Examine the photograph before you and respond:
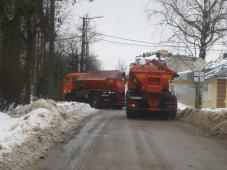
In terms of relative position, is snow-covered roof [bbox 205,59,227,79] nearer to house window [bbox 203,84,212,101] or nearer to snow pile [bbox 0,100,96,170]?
house window [bbox 203,84,212,101]

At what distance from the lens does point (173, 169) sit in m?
11.4

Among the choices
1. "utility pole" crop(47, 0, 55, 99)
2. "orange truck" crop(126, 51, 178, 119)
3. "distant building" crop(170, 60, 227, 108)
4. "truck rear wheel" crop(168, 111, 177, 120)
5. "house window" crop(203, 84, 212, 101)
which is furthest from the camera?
"house window" crop(203, 84, 212, 101)

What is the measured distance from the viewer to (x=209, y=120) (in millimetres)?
21812

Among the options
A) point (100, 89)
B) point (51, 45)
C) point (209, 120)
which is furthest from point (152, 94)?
point (100, 89)

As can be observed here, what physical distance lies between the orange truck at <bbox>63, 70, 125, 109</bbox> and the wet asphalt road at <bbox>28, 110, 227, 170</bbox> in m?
21.7

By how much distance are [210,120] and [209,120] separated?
0.16 m

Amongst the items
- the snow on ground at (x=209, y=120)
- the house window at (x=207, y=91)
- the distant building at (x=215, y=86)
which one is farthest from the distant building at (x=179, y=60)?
the snow on ground at (x=209, y=120)

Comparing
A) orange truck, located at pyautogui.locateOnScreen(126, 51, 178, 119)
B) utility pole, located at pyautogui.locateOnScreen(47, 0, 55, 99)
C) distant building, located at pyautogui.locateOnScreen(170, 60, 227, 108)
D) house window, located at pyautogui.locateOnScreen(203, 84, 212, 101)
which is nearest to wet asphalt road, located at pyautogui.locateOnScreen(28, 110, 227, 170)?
orange truck, located at pyautogui.locateOnScreen(126, 51, 178, 119)

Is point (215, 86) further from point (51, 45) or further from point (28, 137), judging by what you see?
point (28, 137)

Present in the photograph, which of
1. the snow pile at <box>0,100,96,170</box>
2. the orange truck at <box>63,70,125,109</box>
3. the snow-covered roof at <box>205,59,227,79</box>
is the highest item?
the snow-covered roof at <box>205,59,227,79</box>

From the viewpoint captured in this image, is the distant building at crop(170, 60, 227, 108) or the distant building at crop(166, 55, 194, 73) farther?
the distant building at crop(170, 60, 227, 108)

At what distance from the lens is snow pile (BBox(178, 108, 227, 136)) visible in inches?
744

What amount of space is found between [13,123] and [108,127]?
5888 millimetres

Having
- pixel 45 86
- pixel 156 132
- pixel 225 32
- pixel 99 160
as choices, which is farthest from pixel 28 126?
pixel 225 32
